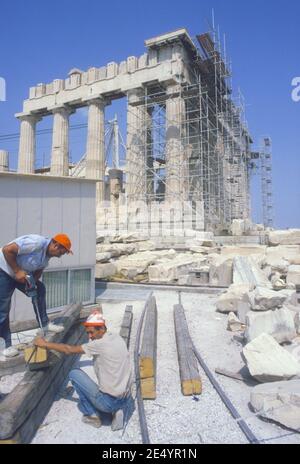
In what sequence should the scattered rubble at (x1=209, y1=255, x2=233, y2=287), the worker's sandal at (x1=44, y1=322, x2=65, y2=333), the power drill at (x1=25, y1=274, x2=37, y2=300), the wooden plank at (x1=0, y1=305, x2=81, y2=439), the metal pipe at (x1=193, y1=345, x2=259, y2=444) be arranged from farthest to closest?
the scattered rubble at (x1=209, y1=255, x2=233, y2=287), the worker's sandal at (x1=44, y1=322, x2=65, y2=333), the power drill at (x1=25, y1=274, x2=37, y2=300), the metal pipe at (x1=193, y1=345, x2=259, y2=444), the wooden plank at (x1=0, y1=305, x2=81, y2=439)

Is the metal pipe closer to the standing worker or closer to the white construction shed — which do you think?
the standing worker

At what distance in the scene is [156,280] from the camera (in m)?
13.4

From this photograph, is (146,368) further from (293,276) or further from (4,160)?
(4,160)

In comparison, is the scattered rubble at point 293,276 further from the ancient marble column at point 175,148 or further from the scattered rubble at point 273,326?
the ancient marble column at point 175,148

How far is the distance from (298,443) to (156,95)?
31.0 m

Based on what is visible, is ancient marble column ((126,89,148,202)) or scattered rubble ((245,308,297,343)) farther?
ancient marble column ((126,89,148,202))

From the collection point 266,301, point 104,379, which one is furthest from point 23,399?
point 266,301

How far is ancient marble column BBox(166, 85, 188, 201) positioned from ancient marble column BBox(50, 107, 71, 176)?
11533 millimetres

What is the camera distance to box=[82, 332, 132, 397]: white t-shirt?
3721 millimetres

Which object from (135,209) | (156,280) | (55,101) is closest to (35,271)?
(156,280)

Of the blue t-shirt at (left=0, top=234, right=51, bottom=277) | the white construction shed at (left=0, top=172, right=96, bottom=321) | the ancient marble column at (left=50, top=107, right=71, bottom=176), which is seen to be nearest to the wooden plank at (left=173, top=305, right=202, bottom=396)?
the blue t-shirt at (left=0, top=234, right=51, bottom=277)

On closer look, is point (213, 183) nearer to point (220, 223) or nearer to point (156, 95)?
point (220, 223)

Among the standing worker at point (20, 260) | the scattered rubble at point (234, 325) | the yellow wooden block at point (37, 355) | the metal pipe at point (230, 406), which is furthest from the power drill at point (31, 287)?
the scattered rubble at point (234, 325)

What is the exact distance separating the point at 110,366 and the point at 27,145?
36219mm
